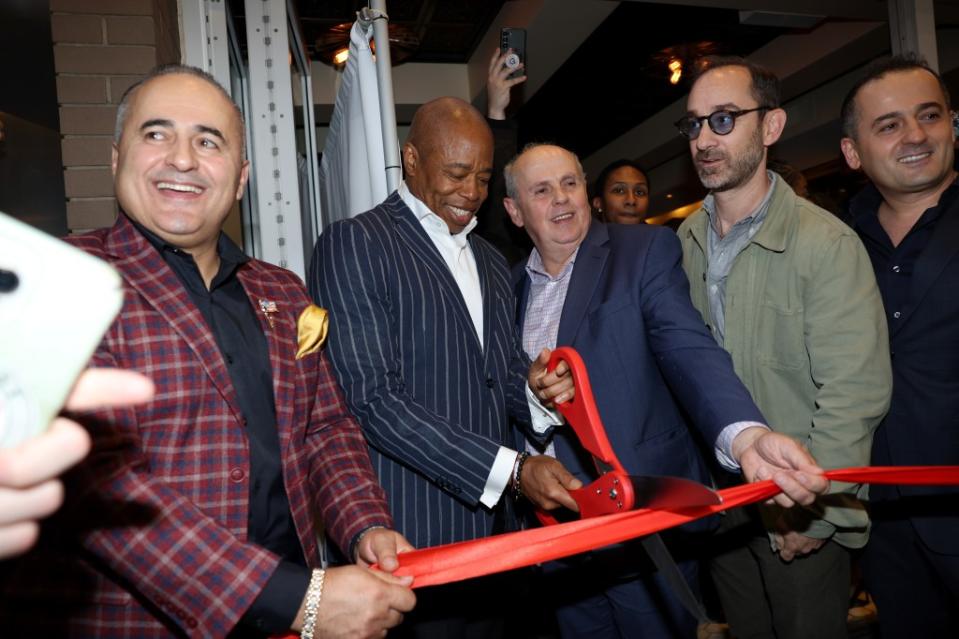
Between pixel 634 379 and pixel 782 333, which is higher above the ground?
pixel 782 333

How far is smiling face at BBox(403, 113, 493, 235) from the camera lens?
2250 mm

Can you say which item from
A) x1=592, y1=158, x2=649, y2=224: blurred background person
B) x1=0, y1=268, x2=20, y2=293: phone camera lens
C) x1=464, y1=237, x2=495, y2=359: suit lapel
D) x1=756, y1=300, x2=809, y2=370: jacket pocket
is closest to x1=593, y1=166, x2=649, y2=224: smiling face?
x1=592, y1=158, x2=649, y2=224: blurred background person

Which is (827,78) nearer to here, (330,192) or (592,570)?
(330,192)

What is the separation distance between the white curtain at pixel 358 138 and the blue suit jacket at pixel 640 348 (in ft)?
3.06

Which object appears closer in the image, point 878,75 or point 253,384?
point 253,384

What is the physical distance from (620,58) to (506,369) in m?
6.59

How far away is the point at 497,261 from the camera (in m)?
2.47

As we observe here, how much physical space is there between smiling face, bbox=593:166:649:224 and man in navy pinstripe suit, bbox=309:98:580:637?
258 cm

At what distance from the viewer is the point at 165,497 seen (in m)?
1.17

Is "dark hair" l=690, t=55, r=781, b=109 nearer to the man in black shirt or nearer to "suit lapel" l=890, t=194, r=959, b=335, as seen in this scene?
the man in black shirt

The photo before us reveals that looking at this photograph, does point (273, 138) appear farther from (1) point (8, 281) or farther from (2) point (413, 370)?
(1) point (8, 281)

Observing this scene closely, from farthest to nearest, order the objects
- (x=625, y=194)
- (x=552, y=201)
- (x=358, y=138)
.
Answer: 1. (x=625, y=194)
2. (x=358, y=138)
3. (x=552, y=201)

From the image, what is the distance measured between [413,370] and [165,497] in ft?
2.77

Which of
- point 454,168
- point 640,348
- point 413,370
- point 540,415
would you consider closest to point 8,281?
point 413,370
